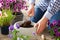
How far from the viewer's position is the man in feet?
5.02

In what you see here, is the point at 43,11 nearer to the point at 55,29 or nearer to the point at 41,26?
the point at 41,26

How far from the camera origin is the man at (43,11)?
1.53m

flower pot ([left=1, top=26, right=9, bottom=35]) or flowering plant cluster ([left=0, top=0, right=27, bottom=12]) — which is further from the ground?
flowering plant cluster ([left=0, top=0, right=27, bottom=12])

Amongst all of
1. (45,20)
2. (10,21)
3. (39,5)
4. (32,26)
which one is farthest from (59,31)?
(39,5)

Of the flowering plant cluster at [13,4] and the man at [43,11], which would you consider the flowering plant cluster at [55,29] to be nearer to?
the man at [43,11]

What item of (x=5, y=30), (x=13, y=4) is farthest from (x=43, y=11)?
(x=5, y=30)

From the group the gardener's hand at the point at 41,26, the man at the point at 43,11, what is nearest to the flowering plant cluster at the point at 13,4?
the man at the point at 43,11

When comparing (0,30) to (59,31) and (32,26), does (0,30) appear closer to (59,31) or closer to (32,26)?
(32,26)

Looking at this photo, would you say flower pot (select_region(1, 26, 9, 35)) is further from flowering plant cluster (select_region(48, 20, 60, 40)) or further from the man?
flowering plant cluster (select_region(48, 20, 60, 40))

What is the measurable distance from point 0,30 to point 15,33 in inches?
10.2

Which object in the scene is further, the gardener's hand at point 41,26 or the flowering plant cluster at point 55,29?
the gardener's hand at point 41,26

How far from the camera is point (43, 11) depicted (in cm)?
192

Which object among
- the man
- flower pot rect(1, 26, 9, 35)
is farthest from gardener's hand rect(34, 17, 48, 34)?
flower pot rect(1, 26, 9, 35)

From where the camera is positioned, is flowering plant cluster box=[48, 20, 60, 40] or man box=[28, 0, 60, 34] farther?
man box=[28, 0, 60, 34]
